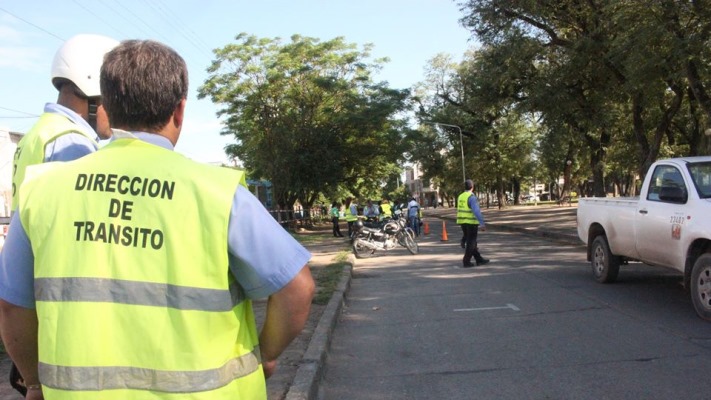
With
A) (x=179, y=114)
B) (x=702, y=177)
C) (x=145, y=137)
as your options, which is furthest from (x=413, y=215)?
(x=145, y=137)

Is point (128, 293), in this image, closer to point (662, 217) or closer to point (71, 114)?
point (71, 114)

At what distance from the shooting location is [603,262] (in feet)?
30.9

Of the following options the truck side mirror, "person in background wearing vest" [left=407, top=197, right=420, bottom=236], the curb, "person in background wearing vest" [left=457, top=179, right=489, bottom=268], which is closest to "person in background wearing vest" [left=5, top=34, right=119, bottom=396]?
the curb

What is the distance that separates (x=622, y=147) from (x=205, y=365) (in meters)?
39.0

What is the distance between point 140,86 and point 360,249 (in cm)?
1572

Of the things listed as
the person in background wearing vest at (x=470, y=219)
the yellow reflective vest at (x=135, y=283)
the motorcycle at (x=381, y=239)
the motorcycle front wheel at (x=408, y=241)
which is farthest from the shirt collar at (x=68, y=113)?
the motorcycle front wheel at (x=408, y=241)

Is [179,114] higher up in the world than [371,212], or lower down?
higher up

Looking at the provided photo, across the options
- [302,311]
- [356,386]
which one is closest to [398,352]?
[356,386]

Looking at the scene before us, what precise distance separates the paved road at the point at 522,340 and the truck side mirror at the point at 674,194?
1.44 metres

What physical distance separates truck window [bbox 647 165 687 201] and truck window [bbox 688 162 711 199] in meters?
0.16

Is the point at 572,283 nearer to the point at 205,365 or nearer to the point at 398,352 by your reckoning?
the point at 398,352

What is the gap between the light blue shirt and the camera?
1.65m

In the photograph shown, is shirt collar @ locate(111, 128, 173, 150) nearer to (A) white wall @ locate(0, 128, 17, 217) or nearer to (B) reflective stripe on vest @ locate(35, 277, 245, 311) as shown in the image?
(B) reflective stripe on vest @ locate(35, 277, 245, 311)

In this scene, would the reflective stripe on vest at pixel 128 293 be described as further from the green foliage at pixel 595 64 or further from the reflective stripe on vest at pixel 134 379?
the green foliage at pixel 595 64
